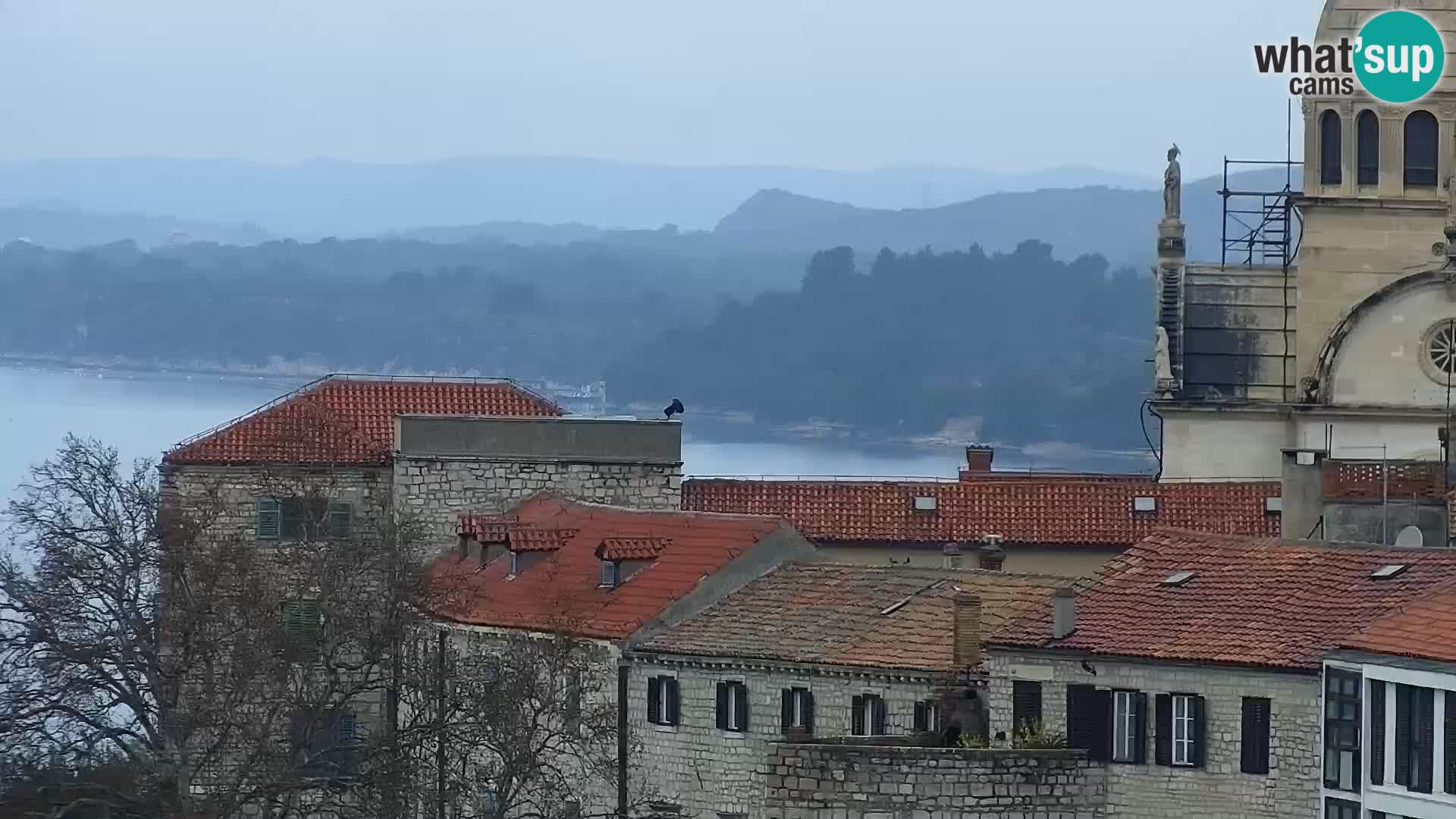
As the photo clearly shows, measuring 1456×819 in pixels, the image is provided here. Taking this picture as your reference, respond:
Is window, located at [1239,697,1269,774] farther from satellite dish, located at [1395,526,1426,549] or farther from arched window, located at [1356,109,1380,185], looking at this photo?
arched window, located at [1356,109,1380,185]

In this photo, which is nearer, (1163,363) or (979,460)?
(1163,363)

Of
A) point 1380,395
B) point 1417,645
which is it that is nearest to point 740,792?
point 1417,645

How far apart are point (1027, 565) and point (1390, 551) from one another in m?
20.9

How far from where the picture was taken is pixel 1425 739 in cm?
4141

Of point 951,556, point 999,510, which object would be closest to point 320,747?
point 951,556

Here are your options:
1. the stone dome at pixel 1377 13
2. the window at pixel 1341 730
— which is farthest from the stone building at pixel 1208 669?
the stone dome at pixel 1377 13

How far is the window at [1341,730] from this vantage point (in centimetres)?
4231

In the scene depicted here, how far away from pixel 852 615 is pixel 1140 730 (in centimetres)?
1171

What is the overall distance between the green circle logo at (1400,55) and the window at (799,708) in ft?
111

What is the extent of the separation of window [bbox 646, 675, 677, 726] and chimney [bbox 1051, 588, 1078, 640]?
1020 centimetres

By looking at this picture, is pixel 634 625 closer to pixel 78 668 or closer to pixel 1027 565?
pixel 78 668

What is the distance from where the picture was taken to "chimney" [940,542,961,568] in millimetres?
62906

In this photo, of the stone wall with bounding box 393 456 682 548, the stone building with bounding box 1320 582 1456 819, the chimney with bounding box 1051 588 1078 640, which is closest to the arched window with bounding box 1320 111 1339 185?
the stone wall with bounding box 393 456 682 548

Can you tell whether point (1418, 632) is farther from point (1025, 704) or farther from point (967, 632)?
point (967, 632)
